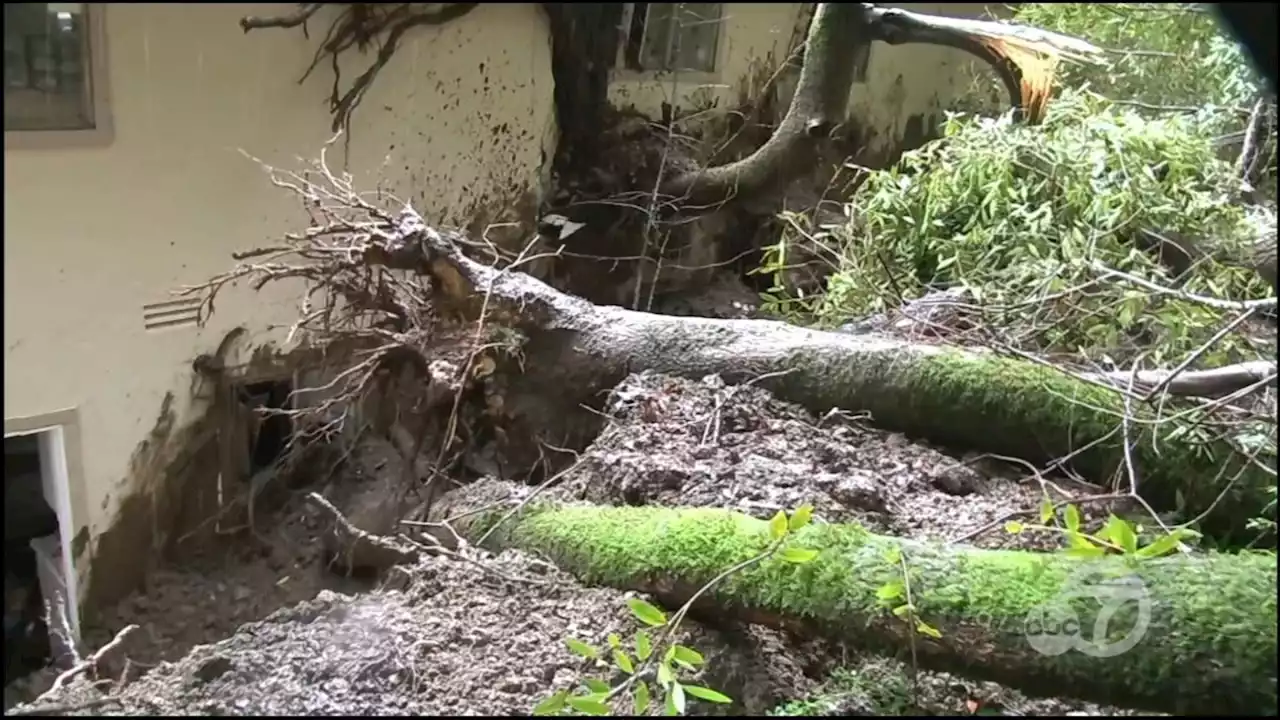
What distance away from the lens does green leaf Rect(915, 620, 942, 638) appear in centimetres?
106

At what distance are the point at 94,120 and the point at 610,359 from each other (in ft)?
3.25

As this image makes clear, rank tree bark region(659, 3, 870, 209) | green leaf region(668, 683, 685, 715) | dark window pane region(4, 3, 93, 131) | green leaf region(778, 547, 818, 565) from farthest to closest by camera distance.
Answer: tree bark region(659, 3, 870, 209)
green leaf region(778, 547, 818, 565)
green leaf region(668, 683, 685, 715)
dark window pane region(4, 3, 93, 131)

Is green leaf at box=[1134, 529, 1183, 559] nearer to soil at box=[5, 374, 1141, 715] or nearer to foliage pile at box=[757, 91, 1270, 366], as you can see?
soil at box=[5, 374, 1141, 715]

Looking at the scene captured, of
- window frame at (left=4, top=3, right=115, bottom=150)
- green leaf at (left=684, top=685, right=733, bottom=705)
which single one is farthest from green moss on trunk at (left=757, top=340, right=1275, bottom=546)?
window frame at (left=4, top=3, right=115, bottom=150)

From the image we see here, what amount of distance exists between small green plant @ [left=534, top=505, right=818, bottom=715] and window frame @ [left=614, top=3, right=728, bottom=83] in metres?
0.89

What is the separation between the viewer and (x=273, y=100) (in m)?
1.56

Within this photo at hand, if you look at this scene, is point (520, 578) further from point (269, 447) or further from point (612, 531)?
point (269, 447)

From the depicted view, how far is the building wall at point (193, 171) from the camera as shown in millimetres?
1194

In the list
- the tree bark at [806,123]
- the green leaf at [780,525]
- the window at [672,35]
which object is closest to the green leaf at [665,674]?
the green leaf at [780,525]

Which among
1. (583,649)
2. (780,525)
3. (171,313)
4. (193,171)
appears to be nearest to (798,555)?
(780,525)

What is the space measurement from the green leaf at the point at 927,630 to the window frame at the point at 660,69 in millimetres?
1014

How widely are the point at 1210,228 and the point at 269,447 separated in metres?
1.78

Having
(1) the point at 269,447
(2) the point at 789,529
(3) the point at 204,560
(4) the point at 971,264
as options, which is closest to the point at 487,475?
(1) the point at 269,447

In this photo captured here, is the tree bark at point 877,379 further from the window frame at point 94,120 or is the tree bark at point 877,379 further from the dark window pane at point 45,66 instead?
the dark window pane at point 45,66
